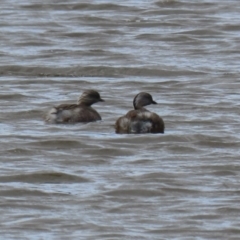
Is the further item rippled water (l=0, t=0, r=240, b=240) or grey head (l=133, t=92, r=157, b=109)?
grey head (l=133, t=92, r=157, b=109)

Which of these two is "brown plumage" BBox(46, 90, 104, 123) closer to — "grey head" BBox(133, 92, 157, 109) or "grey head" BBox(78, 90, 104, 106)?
"grey head" BBox(78, 90, 104, 106)

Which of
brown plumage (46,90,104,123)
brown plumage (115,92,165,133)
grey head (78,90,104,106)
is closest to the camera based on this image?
brown plumage (115,92,165,133)

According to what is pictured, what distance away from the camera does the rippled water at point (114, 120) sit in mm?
9406

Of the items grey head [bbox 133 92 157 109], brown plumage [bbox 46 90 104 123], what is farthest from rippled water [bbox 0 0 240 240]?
grey head [bbox 133 92 157 109]

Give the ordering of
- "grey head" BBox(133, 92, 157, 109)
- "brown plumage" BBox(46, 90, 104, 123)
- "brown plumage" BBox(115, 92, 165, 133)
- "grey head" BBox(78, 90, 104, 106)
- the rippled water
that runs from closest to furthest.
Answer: the rippled water → "brown plumage" BBox(115, 92, 165, 133) → "brown plumage" BBox(46, 90, 104, 123) → "grey head" BBox(133, 92, 157, 109) → "grey head" BBox(78, 90, 104, 106)

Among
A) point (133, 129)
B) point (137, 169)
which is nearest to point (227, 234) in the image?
point (137, 169)

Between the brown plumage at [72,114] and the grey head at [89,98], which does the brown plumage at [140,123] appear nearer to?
the brown plumage at [72,114]

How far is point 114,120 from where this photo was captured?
13141 millimetres

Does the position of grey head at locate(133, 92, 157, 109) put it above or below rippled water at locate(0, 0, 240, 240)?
above

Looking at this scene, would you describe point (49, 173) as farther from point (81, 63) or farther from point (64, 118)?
point (81, 63)

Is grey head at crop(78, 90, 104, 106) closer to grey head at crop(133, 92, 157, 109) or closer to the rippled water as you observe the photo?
the rippled water

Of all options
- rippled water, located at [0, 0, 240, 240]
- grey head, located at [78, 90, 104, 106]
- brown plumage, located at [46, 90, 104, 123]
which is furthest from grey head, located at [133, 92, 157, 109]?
grey head, located at [78, 90, 104, 106]

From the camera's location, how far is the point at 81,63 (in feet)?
54.6

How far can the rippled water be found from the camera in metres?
9.41
